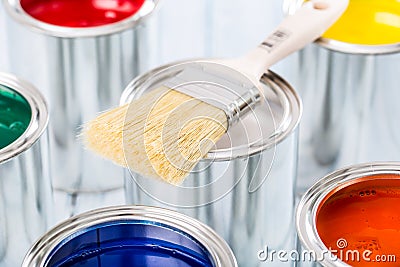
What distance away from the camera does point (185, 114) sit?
190 centimetres

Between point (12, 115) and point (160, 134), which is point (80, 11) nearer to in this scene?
point (12, 115)

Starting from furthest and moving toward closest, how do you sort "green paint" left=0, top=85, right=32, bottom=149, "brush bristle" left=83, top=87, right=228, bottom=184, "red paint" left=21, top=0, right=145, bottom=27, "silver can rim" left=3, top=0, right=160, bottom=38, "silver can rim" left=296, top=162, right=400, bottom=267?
"red paint" left=21, top=0, right=145, bottom=27
"silver can rim" left=3, top=0, right=160, bottom=38
"green paint" left=0, top=85, right=32, bottom=149
"brush bristle" left=83, top=87, right=228, bottom=184
"silver can rim" left=296, top=162, right=400, bottom=267

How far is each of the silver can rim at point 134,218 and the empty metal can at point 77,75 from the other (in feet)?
1.37

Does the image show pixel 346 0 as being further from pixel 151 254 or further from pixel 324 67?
pixel 151 254

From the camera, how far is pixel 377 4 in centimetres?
231

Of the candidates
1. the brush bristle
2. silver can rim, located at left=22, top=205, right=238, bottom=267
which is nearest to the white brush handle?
the brush bristle

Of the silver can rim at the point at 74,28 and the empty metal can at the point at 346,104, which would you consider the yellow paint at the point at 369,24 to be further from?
the silver can rim at the point at 74,28

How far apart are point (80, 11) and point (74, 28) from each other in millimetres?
222

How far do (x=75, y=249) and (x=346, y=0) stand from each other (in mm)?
782

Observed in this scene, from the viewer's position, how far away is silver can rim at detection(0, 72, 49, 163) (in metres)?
1.86

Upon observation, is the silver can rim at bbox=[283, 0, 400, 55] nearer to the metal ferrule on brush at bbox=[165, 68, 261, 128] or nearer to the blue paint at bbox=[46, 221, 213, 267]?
the metal ferrule on brush at bbox=[165, 68, 261, 128]

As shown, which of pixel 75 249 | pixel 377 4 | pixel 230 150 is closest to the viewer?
pixel 75 249

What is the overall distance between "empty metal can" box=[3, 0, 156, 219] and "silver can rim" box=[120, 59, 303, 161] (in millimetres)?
104

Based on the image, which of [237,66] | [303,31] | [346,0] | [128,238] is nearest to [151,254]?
[128,238]
